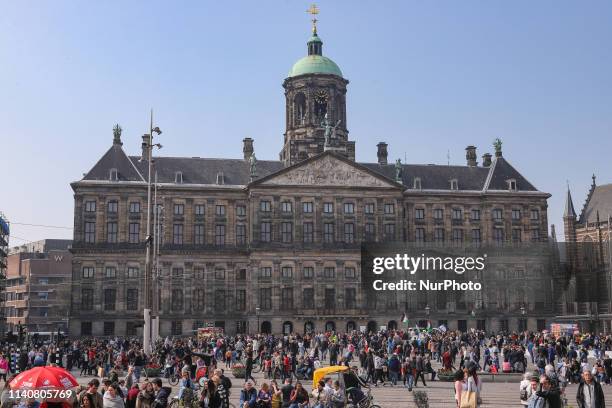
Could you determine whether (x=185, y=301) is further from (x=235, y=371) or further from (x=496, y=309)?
(x=235, y=371)

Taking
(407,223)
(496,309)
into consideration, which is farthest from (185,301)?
(496,309)

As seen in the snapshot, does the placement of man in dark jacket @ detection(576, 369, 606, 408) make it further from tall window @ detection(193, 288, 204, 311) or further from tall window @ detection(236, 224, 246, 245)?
tall window @ detection(236, 224, 246, 245)

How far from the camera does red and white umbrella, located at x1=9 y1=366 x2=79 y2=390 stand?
504 inches

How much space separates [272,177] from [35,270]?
56.2 metres

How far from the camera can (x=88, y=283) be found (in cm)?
6675

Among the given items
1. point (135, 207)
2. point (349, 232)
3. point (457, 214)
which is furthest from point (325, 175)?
point (135, 207)

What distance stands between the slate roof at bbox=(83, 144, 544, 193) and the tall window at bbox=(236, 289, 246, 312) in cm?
1015

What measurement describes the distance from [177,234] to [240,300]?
329 inches

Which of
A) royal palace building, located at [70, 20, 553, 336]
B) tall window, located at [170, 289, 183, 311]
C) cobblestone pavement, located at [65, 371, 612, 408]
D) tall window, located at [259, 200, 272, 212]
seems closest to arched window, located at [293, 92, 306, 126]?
royal palace building, located at [70, 20, 553, 336]

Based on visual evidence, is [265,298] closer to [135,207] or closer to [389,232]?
[389,232]

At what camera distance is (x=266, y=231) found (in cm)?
6881

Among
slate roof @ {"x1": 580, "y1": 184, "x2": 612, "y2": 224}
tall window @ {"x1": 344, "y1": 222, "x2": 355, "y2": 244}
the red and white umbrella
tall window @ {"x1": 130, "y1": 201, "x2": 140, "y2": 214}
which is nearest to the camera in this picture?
the red and white umbrella

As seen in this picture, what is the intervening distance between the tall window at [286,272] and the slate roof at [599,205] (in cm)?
3893
